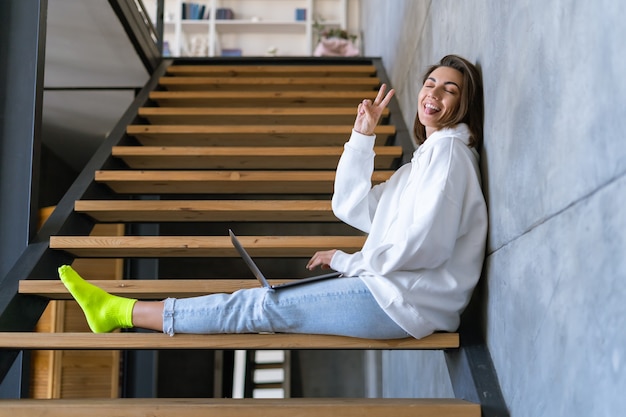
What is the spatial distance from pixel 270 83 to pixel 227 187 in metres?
1.26

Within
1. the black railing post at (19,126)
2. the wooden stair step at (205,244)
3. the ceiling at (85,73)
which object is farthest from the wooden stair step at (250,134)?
the wooden stair step at (205,244)

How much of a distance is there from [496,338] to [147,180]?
169cm

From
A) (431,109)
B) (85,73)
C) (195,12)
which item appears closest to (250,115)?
(85,73)

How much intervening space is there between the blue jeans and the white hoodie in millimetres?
40

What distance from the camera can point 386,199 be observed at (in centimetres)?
188

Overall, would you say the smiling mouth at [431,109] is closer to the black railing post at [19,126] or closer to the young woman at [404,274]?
the young woman at [404,274]

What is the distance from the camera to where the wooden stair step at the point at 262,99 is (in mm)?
3783

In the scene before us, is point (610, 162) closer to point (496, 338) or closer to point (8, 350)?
point (496, 338)

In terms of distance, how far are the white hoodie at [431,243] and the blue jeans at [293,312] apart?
4 centimetres

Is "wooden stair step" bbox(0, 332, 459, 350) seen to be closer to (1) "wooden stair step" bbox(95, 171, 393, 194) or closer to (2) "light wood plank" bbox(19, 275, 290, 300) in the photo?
(2) "light wood plank" bbox(19, 275, 290, 300)

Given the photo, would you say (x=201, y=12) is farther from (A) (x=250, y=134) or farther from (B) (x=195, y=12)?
(A) (x=250, y=134)

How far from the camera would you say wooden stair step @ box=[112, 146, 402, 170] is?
9.96 feet

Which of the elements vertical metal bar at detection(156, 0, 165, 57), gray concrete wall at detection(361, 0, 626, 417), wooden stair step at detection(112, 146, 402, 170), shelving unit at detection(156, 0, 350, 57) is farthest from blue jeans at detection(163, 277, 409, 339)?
shelving unit at detection(156, 0, 350, 57)

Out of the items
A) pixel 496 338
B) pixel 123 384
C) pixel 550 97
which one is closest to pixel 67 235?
pixel 496 338
